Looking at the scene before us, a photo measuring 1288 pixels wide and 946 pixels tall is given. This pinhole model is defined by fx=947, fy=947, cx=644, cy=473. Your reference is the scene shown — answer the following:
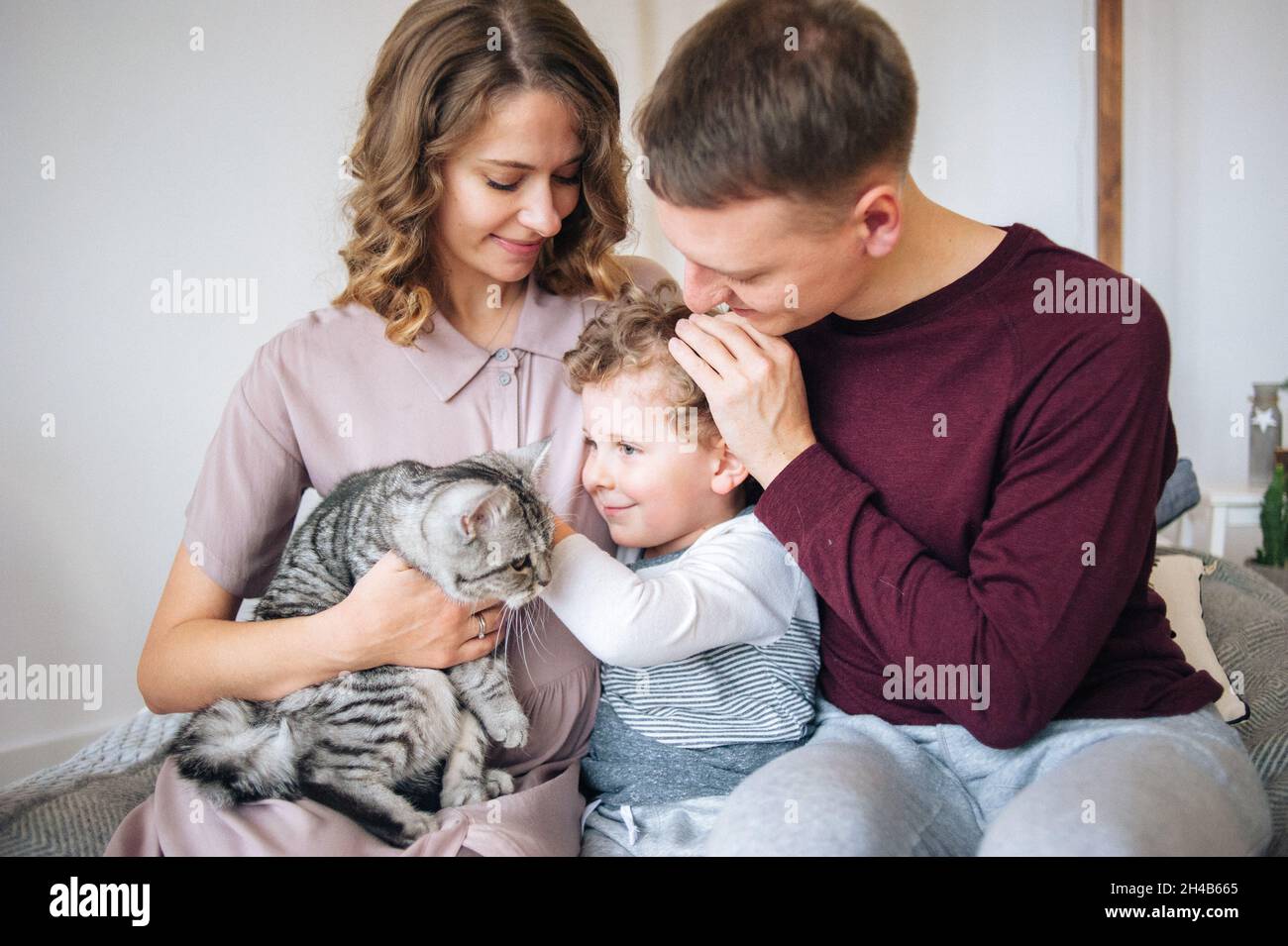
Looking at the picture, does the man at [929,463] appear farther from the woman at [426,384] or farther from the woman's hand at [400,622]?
the woman's hand at [400,622]

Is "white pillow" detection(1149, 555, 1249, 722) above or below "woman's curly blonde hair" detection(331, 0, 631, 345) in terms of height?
below

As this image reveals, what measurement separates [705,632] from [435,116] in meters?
0.88

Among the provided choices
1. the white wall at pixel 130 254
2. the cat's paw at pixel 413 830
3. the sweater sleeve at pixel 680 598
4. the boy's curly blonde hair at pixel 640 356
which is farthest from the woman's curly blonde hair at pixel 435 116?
the white wall at pixel 130 254

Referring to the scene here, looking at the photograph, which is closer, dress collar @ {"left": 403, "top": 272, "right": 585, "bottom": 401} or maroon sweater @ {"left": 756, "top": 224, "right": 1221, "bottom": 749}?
maroon sweater @ {"left": 756, "top": 224, "right": 1221, "bottom": 749}

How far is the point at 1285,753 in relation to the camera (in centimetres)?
154

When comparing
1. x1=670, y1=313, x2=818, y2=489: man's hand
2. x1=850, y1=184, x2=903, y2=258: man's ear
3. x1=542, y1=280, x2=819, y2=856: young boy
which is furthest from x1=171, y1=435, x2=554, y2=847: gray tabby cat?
x1=850, y1=184, x2=903, y2=258: man's ear

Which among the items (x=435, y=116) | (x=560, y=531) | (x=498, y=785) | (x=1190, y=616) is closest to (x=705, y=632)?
(x=560, y=531)

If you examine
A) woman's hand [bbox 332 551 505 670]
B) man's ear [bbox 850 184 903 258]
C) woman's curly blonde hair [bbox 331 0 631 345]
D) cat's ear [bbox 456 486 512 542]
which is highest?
woman's curly blonde hair [bbox 331 0 631 345]

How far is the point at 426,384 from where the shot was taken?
1536 mm

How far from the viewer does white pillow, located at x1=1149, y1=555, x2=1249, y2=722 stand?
150 cm

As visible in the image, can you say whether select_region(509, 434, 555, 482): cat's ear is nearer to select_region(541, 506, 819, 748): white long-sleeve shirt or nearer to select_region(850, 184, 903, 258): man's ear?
select_region(541, 506, 819, 748): white long-sleeve shirt
